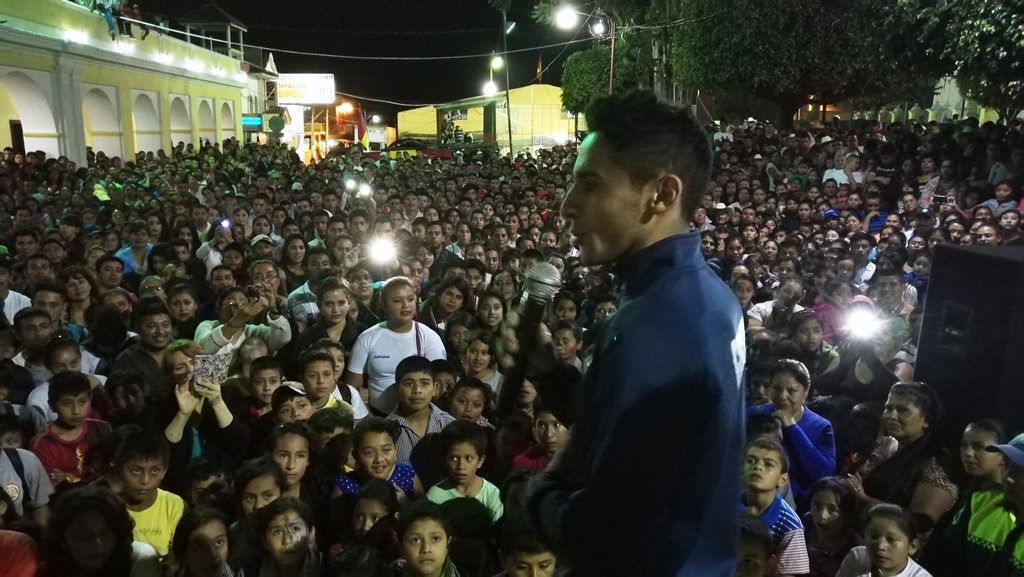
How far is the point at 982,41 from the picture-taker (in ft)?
36.7

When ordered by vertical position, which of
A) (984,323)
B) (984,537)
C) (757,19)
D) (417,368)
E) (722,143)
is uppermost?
(757,19)

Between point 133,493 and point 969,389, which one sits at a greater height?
point 969,389

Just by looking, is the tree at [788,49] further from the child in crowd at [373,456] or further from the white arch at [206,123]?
the white arch at [206,123]

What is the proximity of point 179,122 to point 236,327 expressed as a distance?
2683 centimetres

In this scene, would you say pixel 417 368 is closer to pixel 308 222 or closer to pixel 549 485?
pixel 549 485

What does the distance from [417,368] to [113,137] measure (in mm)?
22234

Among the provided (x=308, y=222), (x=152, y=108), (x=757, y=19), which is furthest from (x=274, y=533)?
(x=152, y=108)

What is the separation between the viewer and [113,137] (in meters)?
23.3

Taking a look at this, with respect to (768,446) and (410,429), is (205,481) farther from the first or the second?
(768,446)

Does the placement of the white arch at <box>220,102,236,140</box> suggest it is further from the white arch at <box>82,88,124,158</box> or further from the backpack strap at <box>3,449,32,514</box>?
the backpack strap at <box>3,449,32,514</box>

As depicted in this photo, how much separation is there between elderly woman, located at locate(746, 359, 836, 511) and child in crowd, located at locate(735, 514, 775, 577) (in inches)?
37.9

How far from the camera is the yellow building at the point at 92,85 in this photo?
1784cm

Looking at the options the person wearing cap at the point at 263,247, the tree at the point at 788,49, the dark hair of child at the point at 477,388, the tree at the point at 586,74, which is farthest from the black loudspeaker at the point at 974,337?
the tree at the point at 586,74

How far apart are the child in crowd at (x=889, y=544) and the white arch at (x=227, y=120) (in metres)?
35.1
